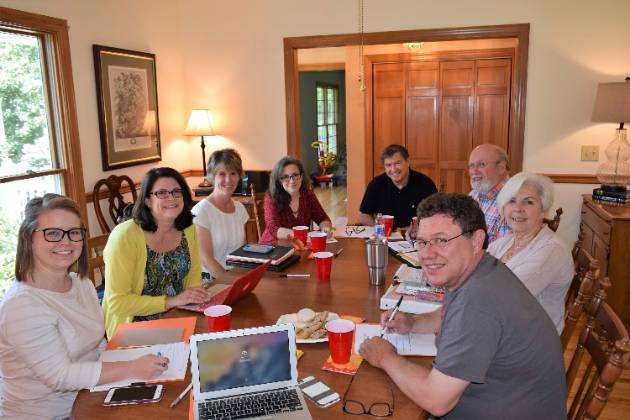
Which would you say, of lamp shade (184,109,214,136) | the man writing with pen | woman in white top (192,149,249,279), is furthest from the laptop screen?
lamp shade (184,109,214,136)

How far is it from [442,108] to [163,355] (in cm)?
456

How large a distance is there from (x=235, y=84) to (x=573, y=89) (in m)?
2.78

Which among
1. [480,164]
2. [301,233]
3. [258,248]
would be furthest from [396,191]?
[258,248]

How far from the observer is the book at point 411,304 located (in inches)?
66.4

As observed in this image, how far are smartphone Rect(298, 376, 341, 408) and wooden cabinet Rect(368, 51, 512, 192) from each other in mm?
4430

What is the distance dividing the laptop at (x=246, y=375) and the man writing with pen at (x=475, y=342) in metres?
0.25

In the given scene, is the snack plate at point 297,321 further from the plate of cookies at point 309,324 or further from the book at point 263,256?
the book at point 263,256

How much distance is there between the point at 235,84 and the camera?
457 cm

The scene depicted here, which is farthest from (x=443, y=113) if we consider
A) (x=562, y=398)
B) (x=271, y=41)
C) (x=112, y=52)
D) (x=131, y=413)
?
(x=131, y=413)

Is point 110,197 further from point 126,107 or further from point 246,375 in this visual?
point 246,375

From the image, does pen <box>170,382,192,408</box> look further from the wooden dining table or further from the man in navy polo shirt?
the man in navy polo shirt

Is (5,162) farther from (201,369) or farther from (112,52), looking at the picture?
(201,369)

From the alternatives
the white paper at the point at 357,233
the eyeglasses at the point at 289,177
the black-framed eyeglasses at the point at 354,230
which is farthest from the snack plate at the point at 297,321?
the eyeglasses at the point at 289,177

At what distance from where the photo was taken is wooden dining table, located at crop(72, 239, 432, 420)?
46.0 inches
